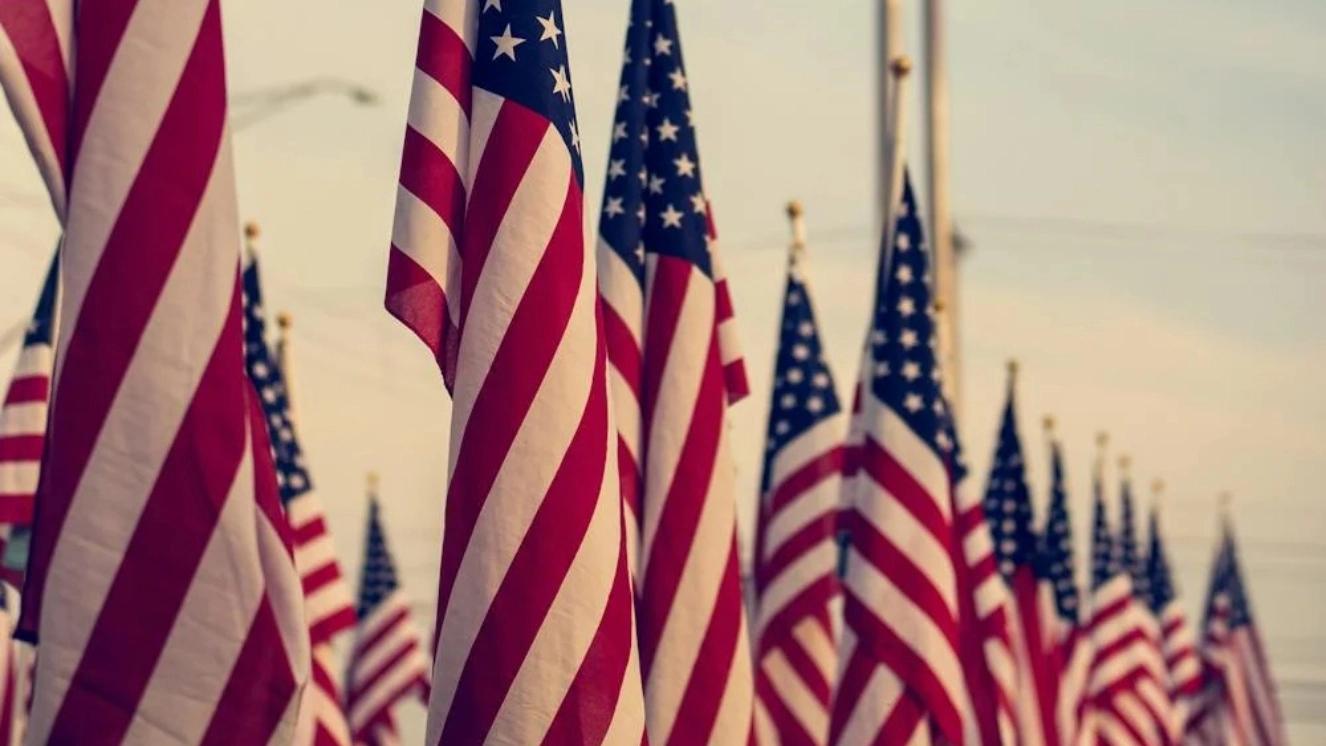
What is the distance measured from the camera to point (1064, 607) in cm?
2545

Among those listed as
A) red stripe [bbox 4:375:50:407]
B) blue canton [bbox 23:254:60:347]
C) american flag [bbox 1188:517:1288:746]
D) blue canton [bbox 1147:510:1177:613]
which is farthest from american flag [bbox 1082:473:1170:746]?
red stripe [bbox 4:375:50:407]

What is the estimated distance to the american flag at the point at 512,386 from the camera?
8.45 metres

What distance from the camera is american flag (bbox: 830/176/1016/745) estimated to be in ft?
44.8

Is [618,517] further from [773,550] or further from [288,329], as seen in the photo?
[288,329]

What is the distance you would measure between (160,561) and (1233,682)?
94.1ft

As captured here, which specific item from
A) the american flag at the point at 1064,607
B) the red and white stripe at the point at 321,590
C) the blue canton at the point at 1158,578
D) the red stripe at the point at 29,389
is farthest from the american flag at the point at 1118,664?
the red stripe at the point at 29,389

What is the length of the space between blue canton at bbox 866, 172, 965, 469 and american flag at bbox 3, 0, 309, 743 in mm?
7311

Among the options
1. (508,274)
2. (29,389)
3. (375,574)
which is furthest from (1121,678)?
(508,274)

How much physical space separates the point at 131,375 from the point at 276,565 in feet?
3.59

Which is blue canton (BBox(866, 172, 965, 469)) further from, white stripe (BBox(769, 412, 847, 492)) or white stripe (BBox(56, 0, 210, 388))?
white stripe (BBox(56, 0, 210, 388))

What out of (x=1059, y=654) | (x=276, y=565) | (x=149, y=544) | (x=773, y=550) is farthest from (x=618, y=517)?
(x=1059, y=654)

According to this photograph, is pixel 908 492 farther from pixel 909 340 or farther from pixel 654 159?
pixel 654 159

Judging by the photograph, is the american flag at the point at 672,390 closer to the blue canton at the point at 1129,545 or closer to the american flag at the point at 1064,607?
the american flag at the point at 1064,607

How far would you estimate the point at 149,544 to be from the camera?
7223 mm
